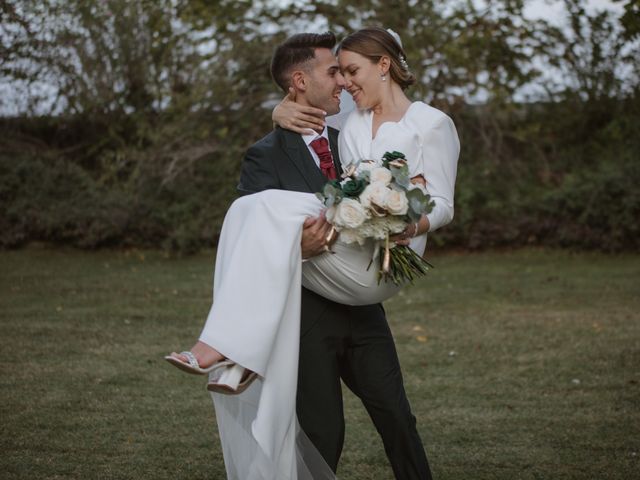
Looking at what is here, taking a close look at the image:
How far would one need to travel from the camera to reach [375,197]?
3.10 metres

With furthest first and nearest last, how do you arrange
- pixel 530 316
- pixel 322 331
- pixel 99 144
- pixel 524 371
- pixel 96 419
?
pixel 99 144 → pixel 530 316 → pixel 524 371 → pixel 96 419 → pixel 322 331

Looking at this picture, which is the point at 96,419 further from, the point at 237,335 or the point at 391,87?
the point at 391,87

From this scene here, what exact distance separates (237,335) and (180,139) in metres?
10.2

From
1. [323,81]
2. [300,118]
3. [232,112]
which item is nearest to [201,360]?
[300,118]

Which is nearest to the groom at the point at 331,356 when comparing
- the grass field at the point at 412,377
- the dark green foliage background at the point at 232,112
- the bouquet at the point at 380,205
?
the bouquet at the point at 380,205

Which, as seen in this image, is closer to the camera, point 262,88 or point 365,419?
point 365,419

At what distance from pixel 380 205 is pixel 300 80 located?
929 mm

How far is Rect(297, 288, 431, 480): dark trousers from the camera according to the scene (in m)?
3.52

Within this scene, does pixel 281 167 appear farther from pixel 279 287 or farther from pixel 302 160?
pixel 279 287

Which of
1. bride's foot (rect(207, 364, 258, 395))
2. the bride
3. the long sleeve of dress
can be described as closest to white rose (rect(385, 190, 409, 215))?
the bride

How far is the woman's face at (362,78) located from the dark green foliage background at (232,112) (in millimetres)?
9123

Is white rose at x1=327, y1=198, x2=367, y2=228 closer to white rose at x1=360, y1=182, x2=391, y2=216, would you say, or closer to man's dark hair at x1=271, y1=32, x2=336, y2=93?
white rose at x1=360, y1=182, x2=391, y2=216

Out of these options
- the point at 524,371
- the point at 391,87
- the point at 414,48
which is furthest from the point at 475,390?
the point at 414,48

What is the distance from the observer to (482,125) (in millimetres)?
13570
